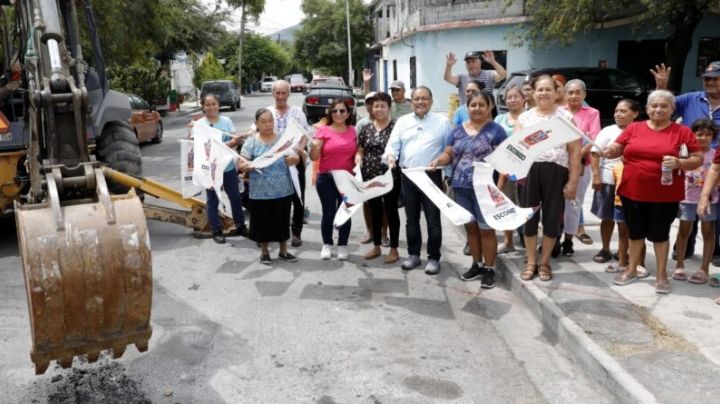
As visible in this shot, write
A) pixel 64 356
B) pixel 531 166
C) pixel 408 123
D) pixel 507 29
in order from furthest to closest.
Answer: pixel 507 29, pixel 408 123, pixel 531 166, pixel 64 356

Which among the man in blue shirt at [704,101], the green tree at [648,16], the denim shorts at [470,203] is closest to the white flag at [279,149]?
the denim shorts at [470,203]

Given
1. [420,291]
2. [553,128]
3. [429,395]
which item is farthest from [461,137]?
[429,395]

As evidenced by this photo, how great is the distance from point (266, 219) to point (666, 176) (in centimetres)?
373

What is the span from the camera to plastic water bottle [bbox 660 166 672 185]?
4934 millimetres

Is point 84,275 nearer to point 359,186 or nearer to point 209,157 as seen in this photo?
point 359,186

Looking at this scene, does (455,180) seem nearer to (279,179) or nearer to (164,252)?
(279,179)

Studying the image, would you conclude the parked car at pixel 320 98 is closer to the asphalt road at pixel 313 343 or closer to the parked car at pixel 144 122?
the parked car at pixel 144 122

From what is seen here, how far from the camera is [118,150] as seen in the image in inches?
292

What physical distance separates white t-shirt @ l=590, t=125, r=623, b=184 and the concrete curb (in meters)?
1.25

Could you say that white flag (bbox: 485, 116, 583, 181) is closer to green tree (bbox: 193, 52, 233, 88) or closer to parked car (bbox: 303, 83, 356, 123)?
parked car (bbox: 303, 83, 356, 123)

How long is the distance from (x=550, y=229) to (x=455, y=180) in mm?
→ 962

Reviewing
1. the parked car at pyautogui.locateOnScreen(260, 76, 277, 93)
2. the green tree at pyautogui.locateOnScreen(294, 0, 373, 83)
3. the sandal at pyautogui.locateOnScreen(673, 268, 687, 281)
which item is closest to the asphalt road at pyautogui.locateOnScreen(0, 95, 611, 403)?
the sandal at pyautogui.locateOnScreen(673, 268, 687, 281)

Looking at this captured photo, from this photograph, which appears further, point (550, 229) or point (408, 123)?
point (408, 123)

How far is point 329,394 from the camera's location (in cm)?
387
